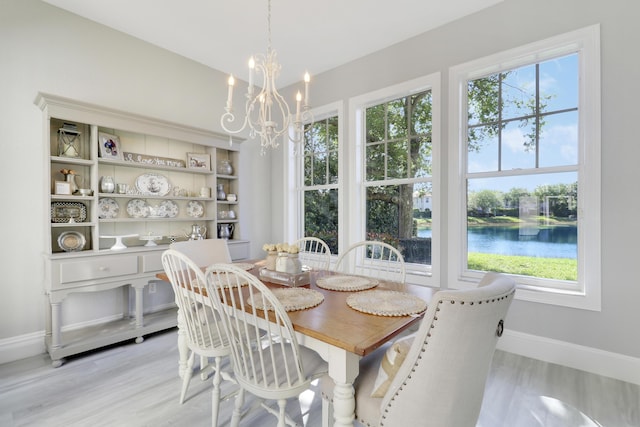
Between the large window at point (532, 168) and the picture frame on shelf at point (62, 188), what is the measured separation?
3.40 m

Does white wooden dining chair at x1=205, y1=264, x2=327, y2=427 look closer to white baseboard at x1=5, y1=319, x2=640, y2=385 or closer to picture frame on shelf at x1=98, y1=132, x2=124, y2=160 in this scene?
white baseboard at x1=5, y1=319, x2=640, y2=385

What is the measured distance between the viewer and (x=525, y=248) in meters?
2.51

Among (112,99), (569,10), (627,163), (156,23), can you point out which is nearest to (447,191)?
(627,163)

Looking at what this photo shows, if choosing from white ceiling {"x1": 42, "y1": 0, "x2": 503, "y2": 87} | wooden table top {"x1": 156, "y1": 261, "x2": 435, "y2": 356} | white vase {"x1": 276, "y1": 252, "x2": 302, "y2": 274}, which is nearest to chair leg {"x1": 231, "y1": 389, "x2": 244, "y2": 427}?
wooden table top {"x1": 156, "y1": 261, "x2": 435, "y2": 356}

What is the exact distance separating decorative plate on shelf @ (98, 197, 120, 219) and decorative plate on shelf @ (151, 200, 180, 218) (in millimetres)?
332

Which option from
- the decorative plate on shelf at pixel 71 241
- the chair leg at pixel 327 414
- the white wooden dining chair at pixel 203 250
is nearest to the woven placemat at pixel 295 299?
the chair leg at pixel 327 414

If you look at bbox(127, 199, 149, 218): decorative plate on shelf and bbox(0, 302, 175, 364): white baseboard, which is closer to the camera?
bbox(0, 302, 175, 364): white baseboard

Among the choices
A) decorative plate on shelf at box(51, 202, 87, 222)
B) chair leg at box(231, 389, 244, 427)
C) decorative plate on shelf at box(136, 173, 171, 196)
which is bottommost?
chair leg at box(231, 389, 244, 427)

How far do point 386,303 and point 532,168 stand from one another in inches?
76.2

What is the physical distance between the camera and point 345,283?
1.86 metres

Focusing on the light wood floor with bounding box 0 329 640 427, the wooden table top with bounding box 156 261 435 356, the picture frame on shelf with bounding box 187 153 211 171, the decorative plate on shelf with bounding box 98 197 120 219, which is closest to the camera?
the wooden table top with bounding box 156 261 435 356

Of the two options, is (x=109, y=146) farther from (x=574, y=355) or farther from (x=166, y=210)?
(x=574, y=355)

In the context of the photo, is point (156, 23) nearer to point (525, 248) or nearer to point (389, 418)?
Answer: point (389, 418)

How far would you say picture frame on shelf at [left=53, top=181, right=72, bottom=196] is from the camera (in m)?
2.44
